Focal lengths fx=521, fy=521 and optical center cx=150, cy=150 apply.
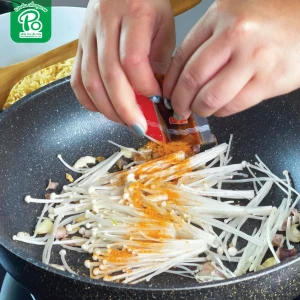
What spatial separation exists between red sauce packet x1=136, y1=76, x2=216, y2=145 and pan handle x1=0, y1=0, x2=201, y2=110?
1.53 feet

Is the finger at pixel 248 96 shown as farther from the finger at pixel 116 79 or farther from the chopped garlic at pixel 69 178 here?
the chopped garlic at pixel 69 178

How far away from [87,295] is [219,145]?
0.57 m

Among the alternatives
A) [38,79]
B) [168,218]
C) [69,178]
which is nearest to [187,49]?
[168,218]

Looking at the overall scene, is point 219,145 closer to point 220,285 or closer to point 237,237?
point 237,237

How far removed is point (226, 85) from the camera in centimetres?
66

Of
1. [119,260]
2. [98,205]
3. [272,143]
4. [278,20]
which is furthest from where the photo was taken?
[272,143]

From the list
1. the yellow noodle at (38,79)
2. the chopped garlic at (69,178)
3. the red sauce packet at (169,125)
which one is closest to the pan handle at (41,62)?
the yellow noodle at (38,79)

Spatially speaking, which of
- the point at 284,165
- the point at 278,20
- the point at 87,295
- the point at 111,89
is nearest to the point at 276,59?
the point at 278,20

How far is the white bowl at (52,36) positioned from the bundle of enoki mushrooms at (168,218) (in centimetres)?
54

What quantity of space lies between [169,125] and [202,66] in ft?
1.01

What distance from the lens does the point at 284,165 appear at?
115 centimetres

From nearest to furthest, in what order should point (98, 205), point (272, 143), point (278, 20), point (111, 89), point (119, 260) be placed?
point (278, 20)
point (111, 89)
point (119, 260)
point (98, 205)
point (272, 143)

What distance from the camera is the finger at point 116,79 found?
2.48 feet

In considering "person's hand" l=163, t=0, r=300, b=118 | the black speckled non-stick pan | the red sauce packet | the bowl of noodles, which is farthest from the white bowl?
"person's hand" l=163, t=0, r=300, b=118
